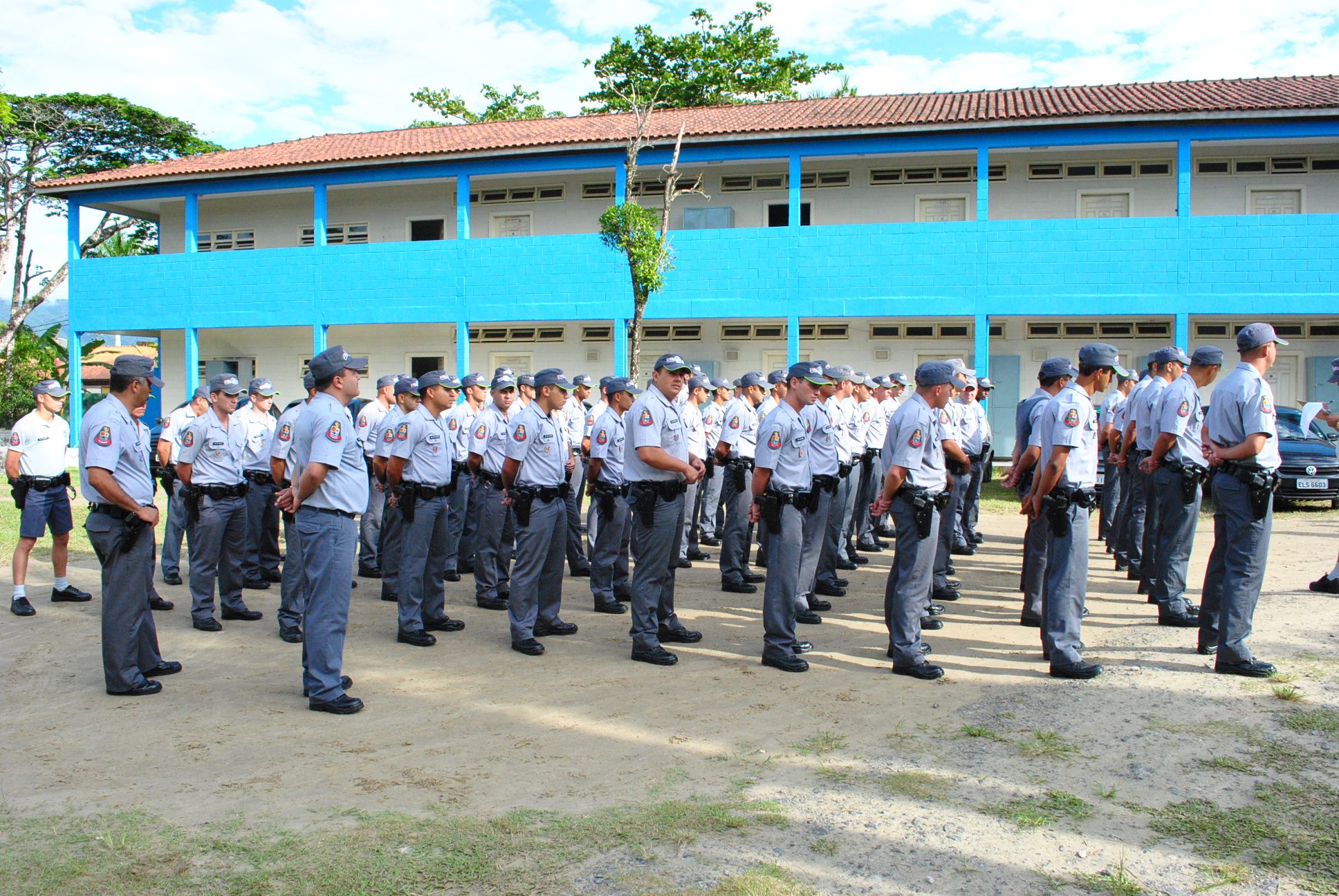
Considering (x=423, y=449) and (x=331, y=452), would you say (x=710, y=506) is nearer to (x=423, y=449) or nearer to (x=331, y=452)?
(x=423, y=449)

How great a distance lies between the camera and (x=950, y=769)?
14.9ft

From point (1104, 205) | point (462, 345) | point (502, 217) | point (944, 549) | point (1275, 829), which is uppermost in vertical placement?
point (502, 217)

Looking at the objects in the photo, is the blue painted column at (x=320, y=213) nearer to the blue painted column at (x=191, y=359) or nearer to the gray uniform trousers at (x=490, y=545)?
the blue painted column at (x=191, y=359)

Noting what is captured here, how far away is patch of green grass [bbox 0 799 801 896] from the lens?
3.49 m

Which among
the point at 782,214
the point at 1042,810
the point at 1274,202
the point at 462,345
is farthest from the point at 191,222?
the point at 1274,202

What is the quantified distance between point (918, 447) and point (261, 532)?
6.41 m

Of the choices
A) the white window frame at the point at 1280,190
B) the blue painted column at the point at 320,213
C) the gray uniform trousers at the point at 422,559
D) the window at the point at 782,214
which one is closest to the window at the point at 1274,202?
the white window frame at the point at 1280,190

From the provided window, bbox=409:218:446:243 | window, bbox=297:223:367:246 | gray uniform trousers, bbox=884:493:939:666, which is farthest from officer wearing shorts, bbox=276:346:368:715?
window, bbox=297:223:367:246

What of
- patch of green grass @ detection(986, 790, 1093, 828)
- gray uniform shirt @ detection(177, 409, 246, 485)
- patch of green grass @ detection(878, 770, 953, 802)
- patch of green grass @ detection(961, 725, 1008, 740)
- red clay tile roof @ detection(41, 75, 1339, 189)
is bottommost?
patch of green grass @ detection(986, 790, 1093, 828)

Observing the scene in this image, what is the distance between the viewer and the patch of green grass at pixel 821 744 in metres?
4.80

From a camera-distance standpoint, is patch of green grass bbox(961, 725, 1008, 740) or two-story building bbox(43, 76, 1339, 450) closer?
patch of green grass bbox(961, 725, 1008, 740)

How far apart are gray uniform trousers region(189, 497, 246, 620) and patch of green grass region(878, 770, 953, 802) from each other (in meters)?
5.52

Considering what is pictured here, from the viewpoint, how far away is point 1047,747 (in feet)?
15.9

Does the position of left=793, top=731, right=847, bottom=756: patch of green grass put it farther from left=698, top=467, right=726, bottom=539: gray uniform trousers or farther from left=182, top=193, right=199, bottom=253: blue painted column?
left=182, top=193, right=199, bottom=253: blue painted column
